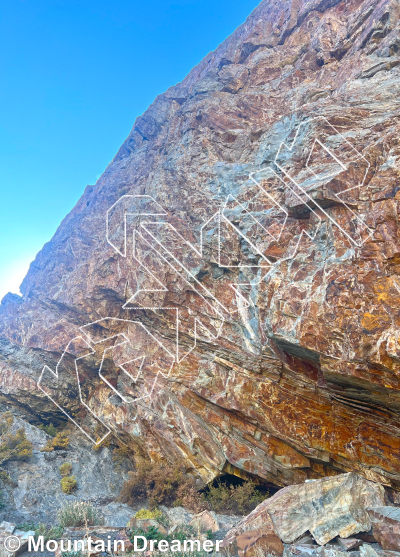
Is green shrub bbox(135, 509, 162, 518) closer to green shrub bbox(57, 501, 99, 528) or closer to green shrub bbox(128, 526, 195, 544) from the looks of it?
green shrub bbox(128, 526, 195, 544)

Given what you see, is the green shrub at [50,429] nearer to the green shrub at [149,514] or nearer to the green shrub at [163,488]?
the green shrub at [163,488]

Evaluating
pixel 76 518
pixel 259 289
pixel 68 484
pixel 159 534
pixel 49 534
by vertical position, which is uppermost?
pixel 259 289

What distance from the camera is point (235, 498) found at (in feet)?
40.2

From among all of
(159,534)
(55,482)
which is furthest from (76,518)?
(55,482)

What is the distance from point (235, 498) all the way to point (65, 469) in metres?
9.98

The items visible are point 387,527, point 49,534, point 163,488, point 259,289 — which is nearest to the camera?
point 387,527

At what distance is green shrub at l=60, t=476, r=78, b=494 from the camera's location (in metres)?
14.6

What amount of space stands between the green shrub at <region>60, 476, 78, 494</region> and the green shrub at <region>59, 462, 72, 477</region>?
0.48m

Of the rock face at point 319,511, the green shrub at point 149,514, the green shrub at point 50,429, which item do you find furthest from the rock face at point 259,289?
the green shrub at point 149,514

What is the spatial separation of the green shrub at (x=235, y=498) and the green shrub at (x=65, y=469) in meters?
8.38

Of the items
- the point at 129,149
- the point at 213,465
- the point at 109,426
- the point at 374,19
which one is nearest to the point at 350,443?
the point at 213,465

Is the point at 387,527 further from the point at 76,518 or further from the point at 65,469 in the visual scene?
the point at 65,469

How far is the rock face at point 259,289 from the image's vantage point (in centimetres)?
896

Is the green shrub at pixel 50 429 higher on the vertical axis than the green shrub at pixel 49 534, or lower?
higher
